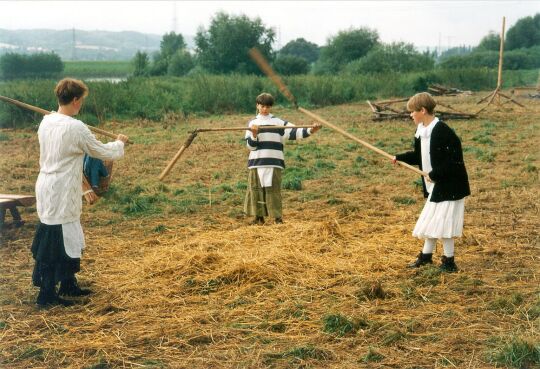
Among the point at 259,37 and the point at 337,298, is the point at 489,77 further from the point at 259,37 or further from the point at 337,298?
the point at 337,298

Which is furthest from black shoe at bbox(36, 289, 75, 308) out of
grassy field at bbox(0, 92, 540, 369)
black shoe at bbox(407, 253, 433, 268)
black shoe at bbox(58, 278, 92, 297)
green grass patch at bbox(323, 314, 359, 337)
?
black shoe at bbox(407, 253, 433, 268)

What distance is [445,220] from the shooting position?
5.88 m

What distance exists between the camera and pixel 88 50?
17912 centimetres

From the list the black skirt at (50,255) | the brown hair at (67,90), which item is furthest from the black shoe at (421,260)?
the brown hair at (67,90)

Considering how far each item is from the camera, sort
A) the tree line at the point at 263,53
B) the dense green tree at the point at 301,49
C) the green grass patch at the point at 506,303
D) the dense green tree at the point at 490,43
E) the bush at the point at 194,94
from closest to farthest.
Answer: the green grass patch at the point at 506,303 → the bush at the point at 194,94 → the tree line at the point at 263,53 → the dense green tree at the point at 490,43 → the dense green tree at the point at 301,49

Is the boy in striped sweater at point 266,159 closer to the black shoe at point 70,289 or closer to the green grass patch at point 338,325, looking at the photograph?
the black shoe at point 70,289

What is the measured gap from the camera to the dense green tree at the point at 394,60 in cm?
4459

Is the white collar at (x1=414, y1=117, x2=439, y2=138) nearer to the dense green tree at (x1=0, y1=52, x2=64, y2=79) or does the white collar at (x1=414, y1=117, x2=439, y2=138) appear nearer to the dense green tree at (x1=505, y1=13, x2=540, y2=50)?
the dense green tree at (x1=0, y1=52, x2=64, y2=79)

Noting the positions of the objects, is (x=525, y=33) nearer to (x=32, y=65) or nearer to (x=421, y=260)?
(x=32, y=65)

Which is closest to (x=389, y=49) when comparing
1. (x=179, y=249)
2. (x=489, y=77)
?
(x=489, y=77)

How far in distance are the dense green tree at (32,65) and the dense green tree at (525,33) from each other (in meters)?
46.6

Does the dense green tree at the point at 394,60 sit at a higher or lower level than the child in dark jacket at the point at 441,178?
higher

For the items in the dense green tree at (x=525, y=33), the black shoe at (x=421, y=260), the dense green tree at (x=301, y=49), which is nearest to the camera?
the black shoe at (x=421, y=260)

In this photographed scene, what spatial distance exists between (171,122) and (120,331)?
16.8 m
